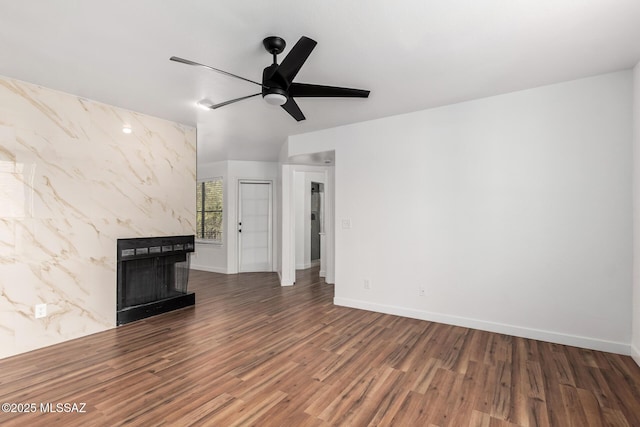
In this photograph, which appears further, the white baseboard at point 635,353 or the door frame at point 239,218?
the door frame at point 239,218

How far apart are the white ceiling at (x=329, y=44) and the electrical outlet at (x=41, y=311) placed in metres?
2.19

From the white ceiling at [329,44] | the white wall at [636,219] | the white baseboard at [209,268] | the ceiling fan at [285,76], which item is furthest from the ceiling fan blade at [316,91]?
the white baseboard at [209,268]

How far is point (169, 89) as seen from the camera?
311cm

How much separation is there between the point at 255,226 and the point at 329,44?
5.15 m

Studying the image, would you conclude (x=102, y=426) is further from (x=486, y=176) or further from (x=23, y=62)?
(x=486, y=176)

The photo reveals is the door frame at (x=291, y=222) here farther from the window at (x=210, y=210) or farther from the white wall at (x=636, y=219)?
the white wall at (x=636, y=219)

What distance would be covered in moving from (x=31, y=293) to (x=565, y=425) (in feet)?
14.7

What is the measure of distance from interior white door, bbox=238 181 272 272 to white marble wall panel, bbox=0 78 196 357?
2.75 meters

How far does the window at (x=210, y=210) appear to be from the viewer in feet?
22.9

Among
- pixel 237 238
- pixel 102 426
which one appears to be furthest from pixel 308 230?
pixel 102 426

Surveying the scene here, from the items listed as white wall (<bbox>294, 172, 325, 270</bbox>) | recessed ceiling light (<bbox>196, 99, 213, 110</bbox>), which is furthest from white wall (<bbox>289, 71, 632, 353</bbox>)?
white wall (<bbox>294, 172, 325, 270</bbox>)

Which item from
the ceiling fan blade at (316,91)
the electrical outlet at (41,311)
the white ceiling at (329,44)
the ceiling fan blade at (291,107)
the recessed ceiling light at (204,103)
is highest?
the white ceiling at (329,44)

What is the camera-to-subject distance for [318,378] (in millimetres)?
2383

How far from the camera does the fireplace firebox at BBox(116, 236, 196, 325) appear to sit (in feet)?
12.0
